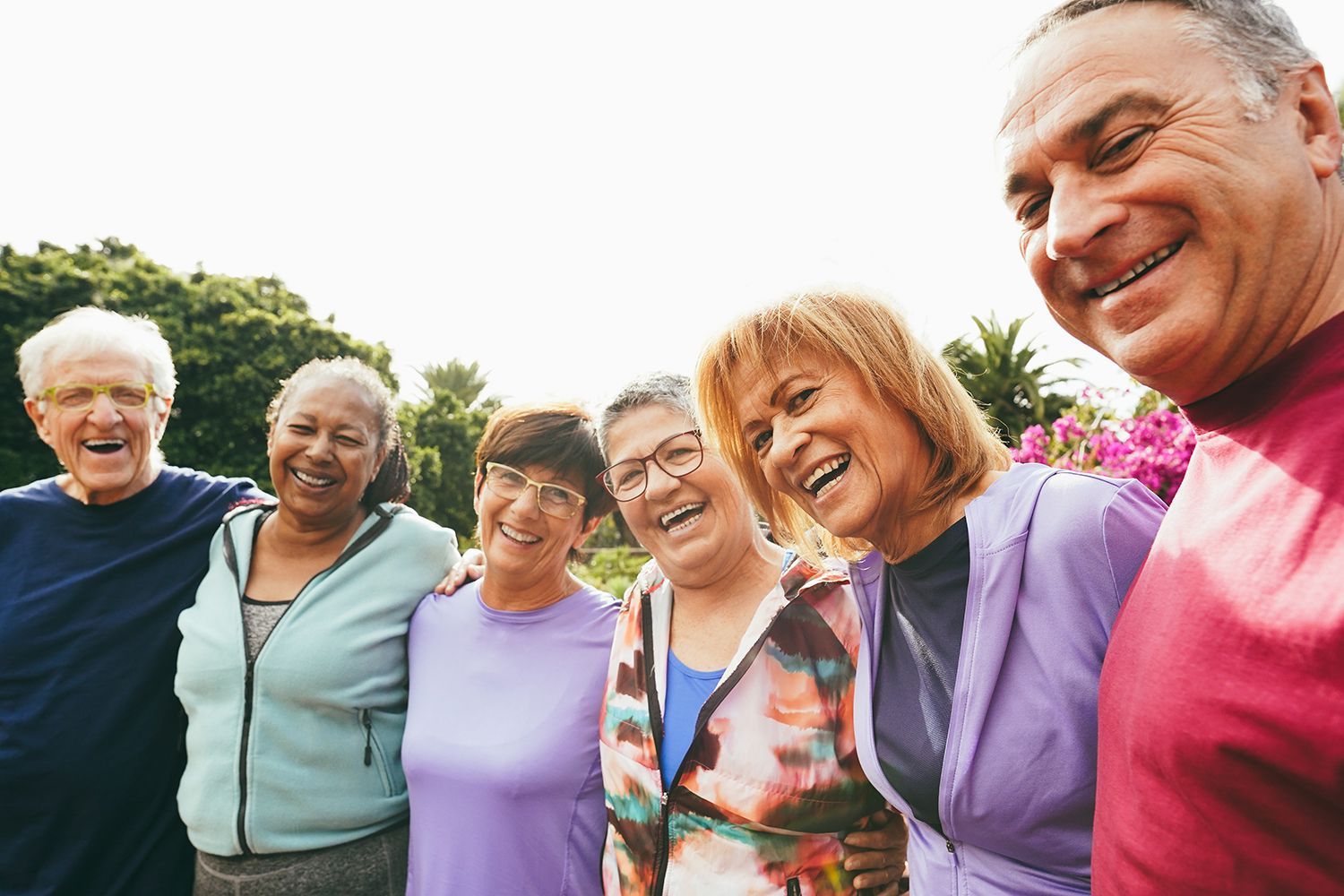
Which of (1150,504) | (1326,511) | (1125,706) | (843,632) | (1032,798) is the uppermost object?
(1326,511)

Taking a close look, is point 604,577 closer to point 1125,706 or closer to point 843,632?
point 843,632

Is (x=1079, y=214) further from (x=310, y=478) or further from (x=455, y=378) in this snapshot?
(x=455, y=378)

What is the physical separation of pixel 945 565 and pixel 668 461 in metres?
1.04

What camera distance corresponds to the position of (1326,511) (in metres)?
0.93

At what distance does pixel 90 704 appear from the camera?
9.78ft

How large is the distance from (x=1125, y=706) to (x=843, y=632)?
103 cm

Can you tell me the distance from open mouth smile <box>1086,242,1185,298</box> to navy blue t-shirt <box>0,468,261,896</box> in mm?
3719

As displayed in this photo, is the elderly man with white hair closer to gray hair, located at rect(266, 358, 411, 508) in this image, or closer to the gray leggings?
the gray leggings

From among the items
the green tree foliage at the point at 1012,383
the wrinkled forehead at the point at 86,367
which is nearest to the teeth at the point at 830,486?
the wrinkled forehead at the point at 86,367

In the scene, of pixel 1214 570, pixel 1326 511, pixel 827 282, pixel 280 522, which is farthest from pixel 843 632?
pixel 280 522

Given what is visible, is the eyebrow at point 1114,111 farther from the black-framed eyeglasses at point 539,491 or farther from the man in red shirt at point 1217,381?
the black-framed eyeglasses at point 539,491

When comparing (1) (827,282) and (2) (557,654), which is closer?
(1) (827,282)

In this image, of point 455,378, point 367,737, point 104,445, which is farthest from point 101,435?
point 455,378

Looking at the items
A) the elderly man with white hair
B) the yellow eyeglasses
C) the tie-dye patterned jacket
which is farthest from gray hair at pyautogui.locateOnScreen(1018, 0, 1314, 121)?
the yellow eyeglasses
